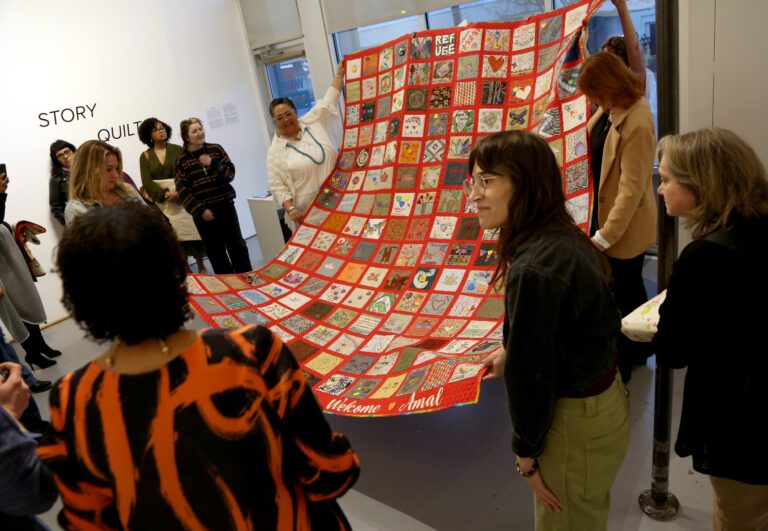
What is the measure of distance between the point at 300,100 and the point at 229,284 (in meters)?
3.37

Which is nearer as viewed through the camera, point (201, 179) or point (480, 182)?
point (480, 182)

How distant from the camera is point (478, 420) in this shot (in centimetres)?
245

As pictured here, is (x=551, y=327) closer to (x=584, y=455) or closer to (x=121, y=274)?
(x=584, y=455)

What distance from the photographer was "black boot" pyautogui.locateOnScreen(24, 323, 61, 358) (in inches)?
144


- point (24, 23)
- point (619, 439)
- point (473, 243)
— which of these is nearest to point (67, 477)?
point (619, 439)

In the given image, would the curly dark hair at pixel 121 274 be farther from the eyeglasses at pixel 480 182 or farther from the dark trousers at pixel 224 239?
the dark trousers at pixel 224 239

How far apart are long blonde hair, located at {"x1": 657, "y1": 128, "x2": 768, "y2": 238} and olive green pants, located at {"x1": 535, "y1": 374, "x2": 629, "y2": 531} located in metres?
0.39

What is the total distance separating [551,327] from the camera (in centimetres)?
107

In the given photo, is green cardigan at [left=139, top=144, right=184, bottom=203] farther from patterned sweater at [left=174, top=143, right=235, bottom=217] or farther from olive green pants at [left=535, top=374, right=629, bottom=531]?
olive green pants at [left=535, top=374, right=629, bottom=531]

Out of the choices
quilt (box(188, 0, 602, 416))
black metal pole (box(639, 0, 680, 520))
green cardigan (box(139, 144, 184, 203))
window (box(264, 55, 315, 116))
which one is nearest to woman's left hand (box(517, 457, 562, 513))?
black metal pole (box(639, 0, 680, 520))

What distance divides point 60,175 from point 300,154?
202 centimetres

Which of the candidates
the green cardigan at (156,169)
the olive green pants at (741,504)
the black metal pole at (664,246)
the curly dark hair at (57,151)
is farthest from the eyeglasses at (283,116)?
the olive green pants at (741,504)

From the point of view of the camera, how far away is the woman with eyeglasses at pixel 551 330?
1073mm

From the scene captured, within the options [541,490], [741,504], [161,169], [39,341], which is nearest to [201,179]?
[161,169]
